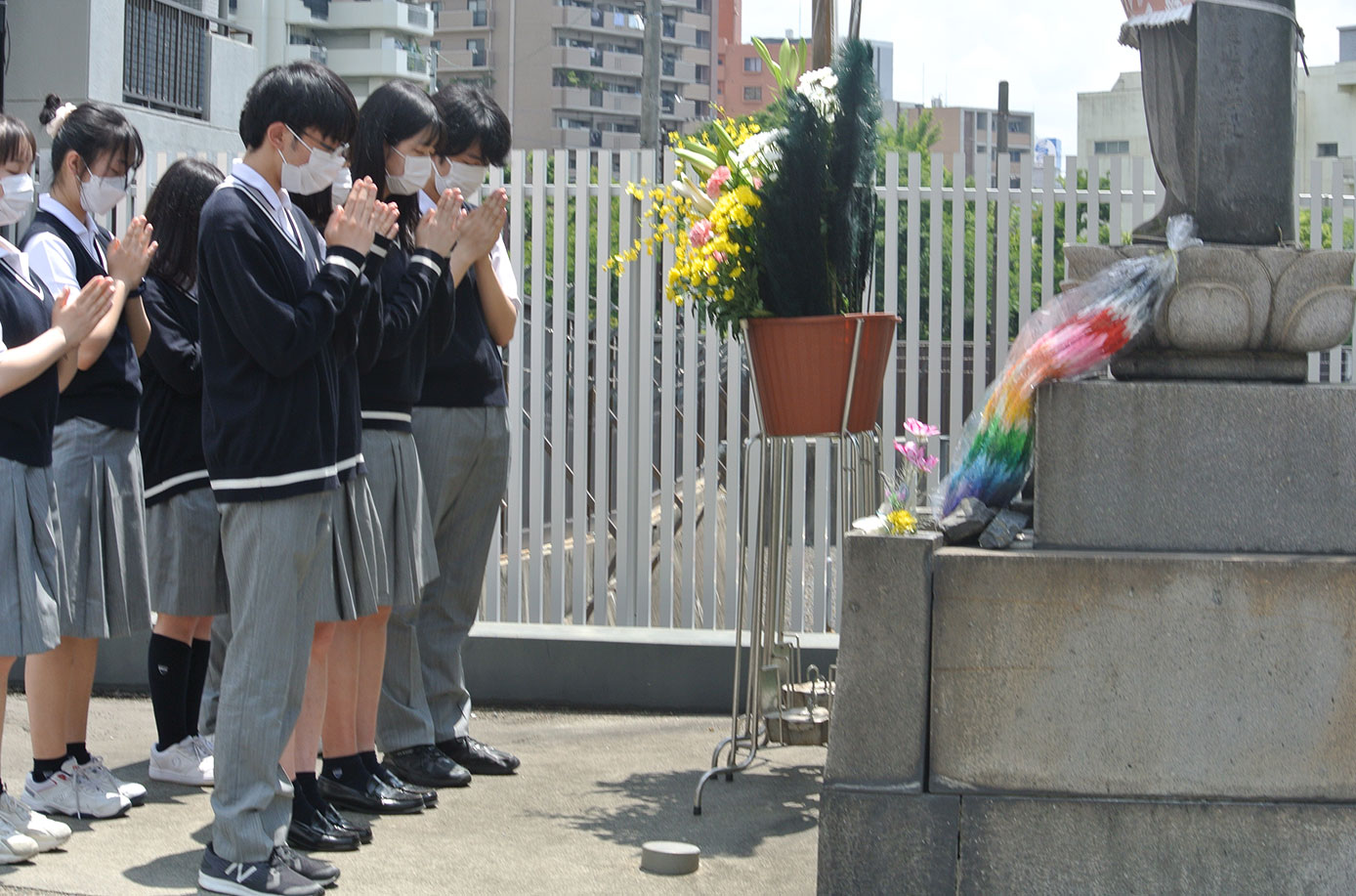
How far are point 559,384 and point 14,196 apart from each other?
2.78 m

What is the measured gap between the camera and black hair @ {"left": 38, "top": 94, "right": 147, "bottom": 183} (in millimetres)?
4434

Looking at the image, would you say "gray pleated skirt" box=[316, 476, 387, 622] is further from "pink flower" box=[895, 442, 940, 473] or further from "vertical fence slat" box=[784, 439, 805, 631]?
"vertical fence slat" box=[784, 439, 805, 631]

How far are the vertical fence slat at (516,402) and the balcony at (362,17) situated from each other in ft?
231

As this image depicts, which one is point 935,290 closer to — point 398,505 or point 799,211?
point 799,211

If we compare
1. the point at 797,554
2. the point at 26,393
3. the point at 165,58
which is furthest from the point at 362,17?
the point at 26,393

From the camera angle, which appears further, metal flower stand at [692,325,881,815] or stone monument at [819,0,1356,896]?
metal flower stand at [692,325,881,815]

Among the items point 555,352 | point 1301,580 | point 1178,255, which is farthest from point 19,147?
point 1301,580

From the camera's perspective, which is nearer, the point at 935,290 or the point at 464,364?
the point at 464,364

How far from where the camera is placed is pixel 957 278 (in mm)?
6508

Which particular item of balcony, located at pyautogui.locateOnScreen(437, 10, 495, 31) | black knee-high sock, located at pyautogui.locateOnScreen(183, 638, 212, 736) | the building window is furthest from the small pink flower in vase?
balcony, located at pyautogui.locateOnScreen(437, 10, 495, 31)

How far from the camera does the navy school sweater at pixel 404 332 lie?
416 centimetres

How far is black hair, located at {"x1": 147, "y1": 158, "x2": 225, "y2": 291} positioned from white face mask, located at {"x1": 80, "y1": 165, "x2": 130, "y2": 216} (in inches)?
10.6

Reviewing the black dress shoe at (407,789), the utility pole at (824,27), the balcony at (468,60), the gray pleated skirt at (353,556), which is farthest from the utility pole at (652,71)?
the balcony at (468,60)

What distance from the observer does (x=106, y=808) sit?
4.45 metres
